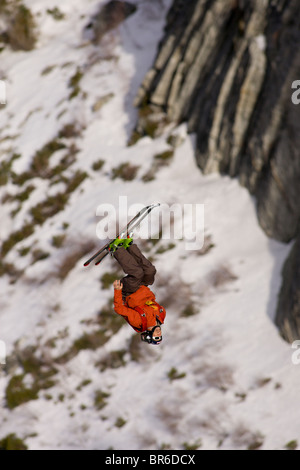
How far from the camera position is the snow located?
62.8 ft

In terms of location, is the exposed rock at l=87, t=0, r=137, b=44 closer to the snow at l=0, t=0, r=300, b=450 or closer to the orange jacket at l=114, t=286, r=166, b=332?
the snow at l=0, t=0, r=300, b=450

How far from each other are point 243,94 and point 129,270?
48.4ft

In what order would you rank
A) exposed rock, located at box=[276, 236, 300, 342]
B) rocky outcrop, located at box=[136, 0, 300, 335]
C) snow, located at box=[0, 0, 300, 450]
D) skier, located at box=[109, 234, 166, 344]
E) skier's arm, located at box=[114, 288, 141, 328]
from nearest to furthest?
skier, located at box=[109, 234, 166, 344] → skier's arm, located at box=[114, 288, 141, 328] → exposed rock, located at box=[276, 236, 300, 342] → snow, located at box=[0, 0, 300, 450] → rocky outcrop, located at box=[136, 0, 300, 335]

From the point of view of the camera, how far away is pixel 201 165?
25.3 m

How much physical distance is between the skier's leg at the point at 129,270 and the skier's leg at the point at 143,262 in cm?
9

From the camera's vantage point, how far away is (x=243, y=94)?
22.2m

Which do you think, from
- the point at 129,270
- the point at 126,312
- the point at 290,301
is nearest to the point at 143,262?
the point at 129,270

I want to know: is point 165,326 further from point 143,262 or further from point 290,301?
point 143,262

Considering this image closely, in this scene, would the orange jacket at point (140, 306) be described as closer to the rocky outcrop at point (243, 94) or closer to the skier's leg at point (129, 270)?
the skier's leg at point (129, 270)

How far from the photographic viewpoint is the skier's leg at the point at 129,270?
10516 millimetres

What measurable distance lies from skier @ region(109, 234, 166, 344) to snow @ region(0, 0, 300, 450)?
9318 millimetres

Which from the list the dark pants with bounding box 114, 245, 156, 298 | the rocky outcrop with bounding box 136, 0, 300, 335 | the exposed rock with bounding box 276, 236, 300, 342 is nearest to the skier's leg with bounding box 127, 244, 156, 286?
the dark pants with bounding box 114, 245, 156, 298
